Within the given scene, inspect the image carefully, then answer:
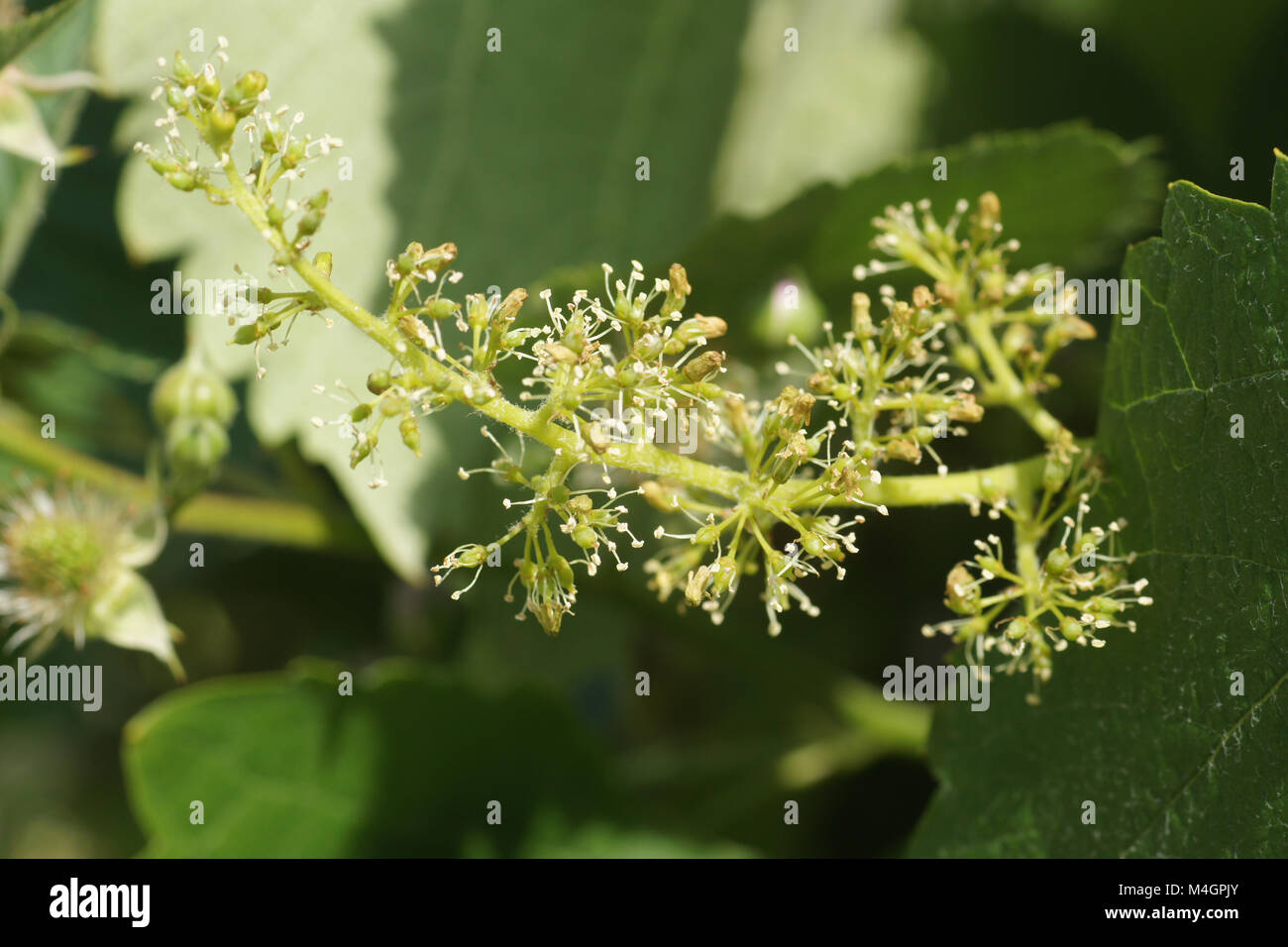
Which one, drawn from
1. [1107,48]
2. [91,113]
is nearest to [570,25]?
[91,113]

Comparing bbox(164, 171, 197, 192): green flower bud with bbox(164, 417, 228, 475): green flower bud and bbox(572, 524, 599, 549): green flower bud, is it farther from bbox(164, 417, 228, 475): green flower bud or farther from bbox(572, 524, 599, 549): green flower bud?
bbox(164, 417, 228, 475): green flower bud

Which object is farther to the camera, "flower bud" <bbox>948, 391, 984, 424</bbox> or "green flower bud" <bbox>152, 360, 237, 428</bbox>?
"green flower bud" <bbox>152, 360, 237, 428</bbox>

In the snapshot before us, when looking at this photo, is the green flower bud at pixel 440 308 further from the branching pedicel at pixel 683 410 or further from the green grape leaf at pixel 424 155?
the green grape leaf at pixel 424 155

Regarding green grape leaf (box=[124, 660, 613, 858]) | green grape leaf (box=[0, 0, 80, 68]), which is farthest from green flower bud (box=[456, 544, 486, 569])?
green grape leaf (box=[0, 0, 80, 68])

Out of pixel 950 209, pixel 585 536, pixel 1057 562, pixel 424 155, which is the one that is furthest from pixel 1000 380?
pixel 424 155

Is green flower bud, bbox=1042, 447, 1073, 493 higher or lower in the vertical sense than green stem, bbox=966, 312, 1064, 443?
lower

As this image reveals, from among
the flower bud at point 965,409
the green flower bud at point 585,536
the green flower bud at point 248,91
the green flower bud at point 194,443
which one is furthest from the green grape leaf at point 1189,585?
the green flower bud at point 194,443
